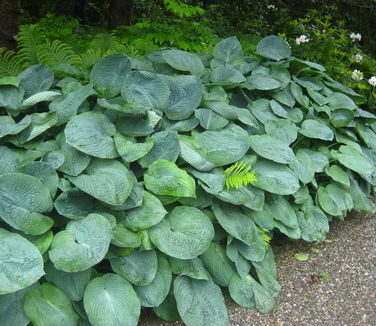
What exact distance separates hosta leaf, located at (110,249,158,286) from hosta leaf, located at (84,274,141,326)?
4 centimetres

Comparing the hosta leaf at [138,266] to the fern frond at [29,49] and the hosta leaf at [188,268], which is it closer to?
the hosta leaf at [188,268]

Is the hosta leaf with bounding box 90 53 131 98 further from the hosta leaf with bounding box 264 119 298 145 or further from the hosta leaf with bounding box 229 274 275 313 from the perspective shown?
the hosta leaf with bounding box 229 274 275 313

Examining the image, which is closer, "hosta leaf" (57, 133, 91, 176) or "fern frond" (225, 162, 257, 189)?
"hosta leaf" (57, 133, 91, 176)

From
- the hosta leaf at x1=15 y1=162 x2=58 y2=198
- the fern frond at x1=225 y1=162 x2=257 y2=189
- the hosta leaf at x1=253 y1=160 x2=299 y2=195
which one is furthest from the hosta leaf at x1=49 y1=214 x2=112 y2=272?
the hosta leaf at x1=253 y1=160 x2=299 y2=195

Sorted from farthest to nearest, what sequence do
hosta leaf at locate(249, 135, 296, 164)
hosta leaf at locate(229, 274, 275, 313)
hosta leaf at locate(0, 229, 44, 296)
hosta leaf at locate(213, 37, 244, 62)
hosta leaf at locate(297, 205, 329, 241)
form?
hosta leaf at locate(213, 37, 244, 62) < hosta leaf at locate(297, 205, 329, 241) < hosta leaf at locate(249, 135, 296, 164) < hosta leaf at locate(229, 274, 275, 313) < hosta leaf at locate(0, 229, 44, 296)

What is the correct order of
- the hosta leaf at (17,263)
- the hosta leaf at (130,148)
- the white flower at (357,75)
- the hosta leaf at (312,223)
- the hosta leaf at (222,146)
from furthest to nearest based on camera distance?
1. the white flower at (357,75)
2. the hosta leaf at (312,223)
3. the hosta leaf at (222,146)
4. the hosta leaf at (130,148)
5. the hosta leaf at (17,263)

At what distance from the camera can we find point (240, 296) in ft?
8.70

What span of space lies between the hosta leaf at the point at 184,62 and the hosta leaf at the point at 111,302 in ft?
5.66

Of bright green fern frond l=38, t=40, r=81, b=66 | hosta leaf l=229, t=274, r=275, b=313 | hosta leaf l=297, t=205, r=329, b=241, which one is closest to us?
hosta leaf l=229, t=274, r=275, b=313

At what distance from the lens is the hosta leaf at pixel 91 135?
8.04 feet

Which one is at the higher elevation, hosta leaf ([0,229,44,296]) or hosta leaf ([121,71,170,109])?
hosta leaf ([121,71,170,109])

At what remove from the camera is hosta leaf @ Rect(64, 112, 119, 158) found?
2.45 metres

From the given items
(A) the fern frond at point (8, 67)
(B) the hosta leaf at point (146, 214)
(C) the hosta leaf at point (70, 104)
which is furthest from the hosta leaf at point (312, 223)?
(A) the fern frond at point (8, 67)

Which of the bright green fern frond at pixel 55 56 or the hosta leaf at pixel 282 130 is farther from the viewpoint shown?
the bright green fern frond at pixel 55 56
